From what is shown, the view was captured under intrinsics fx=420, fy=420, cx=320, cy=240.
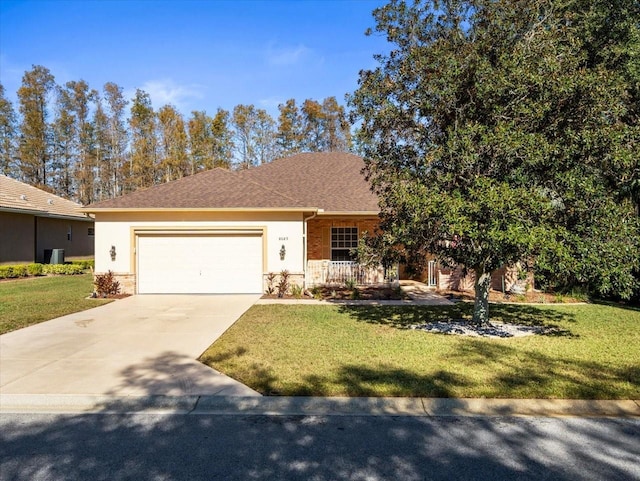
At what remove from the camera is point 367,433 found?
4.07 m

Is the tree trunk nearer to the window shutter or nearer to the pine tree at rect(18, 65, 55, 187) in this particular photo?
the window shutter

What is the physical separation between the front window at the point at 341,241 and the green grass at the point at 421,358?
690cm

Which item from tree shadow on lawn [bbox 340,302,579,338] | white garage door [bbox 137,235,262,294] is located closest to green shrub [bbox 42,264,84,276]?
white garage door [bbox 137,235,262,294]

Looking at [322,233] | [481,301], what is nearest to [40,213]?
[322,233]

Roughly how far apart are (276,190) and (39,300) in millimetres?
8999

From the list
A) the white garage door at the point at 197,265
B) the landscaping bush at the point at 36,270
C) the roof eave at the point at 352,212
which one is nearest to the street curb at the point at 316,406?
the white garage door at the point at 197,265

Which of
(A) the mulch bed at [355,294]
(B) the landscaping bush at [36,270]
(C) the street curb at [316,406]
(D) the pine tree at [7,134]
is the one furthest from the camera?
(D) the pine tree at [7,134]

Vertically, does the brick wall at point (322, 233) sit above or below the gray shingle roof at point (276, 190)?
below

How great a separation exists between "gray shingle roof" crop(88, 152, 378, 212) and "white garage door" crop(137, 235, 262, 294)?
3.93 feet

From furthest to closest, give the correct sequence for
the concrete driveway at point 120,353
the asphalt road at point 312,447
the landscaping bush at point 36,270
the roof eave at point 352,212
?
the landscaping bush at point 36,270 → the roof eave at point 352,212 → the concrete driveway at point 120,353 → the asphalt road at point 312,447

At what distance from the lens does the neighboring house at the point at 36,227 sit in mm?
19250

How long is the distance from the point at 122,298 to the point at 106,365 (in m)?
7.38

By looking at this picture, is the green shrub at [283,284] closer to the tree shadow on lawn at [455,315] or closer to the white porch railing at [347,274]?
the white porch railing at [347,274]

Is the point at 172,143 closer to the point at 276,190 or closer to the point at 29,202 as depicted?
the point at 29,202
